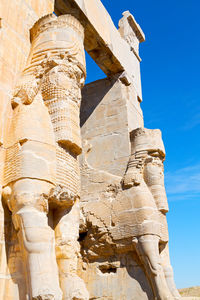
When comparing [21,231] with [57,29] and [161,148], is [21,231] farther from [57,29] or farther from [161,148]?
[161,148]

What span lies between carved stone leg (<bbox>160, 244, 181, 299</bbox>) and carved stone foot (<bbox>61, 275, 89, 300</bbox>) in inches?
108

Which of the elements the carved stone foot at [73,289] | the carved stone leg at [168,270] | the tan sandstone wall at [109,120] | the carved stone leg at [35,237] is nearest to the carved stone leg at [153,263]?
the carved stone leg at [168,270]

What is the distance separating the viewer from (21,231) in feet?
8.50

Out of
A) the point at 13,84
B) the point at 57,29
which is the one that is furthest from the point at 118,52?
the point at 13,84

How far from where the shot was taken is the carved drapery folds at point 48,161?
2561 mm

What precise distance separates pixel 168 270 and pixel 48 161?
11.2 feet

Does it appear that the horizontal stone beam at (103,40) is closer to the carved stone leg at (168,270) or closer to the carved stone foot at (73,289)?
the carved stone leg at (168,270)

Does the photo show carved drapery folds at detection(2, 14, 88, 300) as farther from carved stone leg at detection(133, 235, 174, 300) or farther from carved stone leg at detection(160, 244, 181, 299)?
carved stone leg at detection(160, 244, 181, 299)

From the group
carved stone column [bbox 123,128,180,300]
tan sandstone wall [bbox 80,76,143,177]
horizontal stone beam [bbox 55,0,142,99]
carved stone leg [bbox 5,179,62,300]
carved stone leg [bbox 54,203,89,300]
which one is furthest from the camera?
tan sandstone wall [bbox 80,76,143,177]

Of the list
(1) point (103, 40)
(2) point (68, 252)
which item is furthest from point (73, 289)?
(1) point (103, 40)

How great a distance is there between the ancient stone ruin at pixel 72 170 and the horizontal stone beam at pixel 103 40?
0.07 ft

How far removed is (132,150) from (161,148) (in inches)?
20.6

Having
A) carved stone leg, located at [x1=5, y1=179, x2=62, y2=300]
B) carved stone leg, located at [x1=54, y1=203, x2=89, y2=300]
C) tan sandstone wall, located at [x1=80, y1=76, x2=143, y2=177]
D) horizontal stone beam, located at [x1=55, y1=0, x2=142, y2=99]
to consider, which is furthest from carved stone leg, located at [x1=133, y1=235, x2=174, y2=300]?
horizontal stone beam, located at [x1=55, y1=0, x2=142, y2=99]

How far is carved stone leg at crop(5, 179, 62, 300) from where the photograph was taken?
2.41 m
